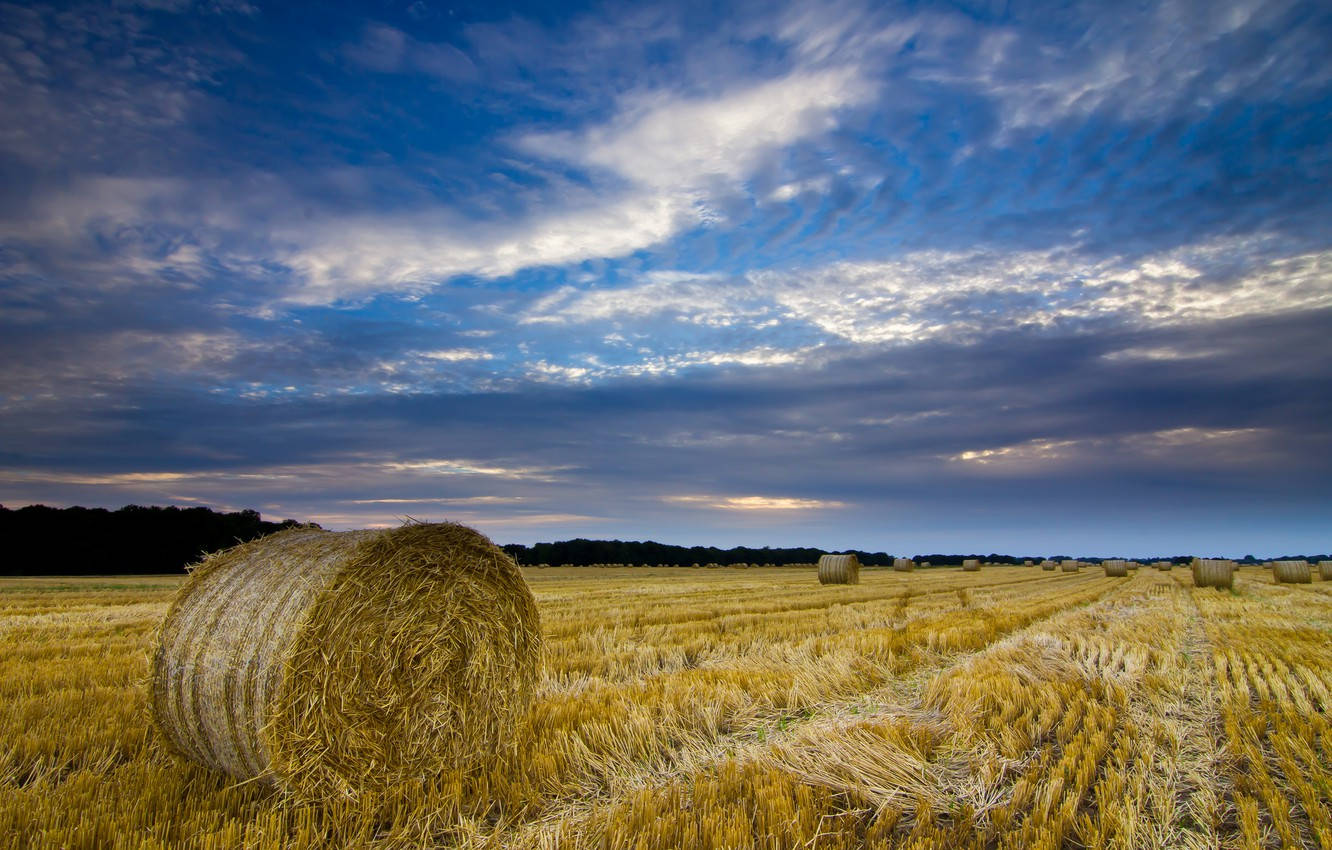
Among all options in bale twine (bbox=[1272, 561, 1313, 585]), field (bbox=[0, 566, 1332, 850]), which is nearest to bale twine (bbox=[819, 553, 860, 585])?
bale twine (bbox=[1272, 561, 1313, 585])

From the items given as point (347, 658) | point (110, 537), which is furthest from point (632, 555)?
point (347, 658)

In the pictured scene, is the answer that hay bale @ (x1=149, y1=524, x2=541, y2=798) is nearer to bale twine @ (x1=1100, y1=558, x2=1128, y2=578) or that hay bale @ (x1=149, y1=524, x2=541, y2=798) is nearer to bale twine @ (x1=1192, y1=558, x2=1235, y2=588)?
bale twine @ (x1=1192, y1=558, x2=1235, y2=588)

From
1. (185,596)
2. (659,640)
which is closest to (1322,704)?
(659,640)

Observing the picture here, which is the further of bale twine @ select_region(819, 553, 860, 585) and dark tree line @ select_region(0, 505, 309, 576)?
dark tree line @ select_region(0, 505, 309, 576)

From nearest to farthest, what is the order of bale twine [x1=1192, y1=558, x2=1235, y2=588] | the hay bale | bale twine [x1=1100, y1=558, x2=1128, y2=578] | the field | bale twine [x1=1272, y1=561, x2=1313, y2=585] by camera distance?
the field, the hay bale, bale twine [x1=1192, y1=558, x2=1235, y2=588], bale twine [x1=1272, y1=561, x2=1313, y2=585], bale twine [x1=1100, y1=558, x2=1128, y2=578]

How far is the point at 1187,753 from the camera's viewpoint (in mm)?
5402

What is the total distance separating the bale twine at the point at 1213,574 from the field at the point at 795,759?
22317 millimetres

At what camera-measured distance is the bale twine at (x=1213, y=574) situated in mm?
28094

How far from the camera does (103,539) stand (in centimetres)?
5266

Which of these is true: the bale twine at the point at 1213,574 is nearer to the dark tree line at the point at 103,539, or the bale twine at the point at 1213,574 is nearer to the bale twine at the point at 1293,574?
Answer: the bale twine at the point at 1293,574

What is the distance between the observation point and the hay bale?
490 centimetres

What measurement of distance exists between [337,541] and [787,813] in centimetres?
385

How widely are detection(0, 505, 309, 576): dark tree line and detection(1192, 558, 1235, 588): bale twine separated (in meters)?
50.0

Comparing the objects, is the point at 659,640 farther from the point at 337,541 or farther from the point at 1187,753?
the point at 1187,753
